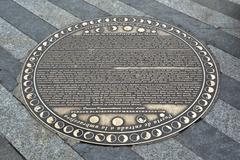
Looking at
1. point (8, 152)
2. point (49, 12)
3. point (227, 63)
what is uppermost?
point (227, 63)

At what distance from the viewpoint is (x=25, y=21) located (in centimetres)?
469

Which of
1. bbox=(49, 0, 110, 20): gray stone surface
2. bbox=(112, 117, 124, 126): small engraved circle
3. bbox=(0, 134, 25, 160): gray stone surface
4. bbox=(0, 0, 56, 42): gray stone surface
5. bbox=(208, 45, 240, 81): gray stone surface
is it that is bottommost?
bbox=(0, 134, 25, 160): gray stone surface

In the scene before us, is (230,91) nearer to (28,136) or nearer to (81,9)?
(28,136)

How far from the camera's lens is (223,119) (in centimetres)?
355

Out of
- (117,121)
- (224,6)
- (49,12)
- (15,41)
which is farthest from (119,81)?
(224,6)

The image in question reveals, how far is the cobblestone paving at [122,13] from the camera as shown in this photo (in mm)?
3328

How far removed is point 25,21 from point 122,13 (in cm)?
127

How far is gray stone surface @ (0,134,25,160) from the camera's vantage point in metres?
3.31

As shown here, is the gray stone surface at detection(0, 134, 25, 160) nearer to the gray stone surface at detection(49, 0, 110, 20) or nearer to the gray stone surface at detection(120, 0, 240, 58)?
the gray stone surface at detection(49, 0, 110, 20)

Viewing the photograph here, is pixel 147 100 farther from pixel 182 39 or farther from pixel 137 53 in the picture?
pixel 182 39

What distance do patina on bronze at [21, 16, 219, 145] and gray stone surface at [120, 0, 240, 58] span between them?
0.55 feet

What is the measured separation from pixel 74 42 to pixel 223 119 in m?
1.93

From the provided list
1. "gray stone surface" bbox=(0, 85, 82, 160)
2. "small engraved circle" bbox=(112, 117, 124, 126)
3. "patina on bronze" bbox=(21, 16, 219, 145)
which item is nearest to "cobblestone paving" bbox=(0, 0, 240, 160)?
"gray stone surface" bbox=(0, 85, 82, 160)

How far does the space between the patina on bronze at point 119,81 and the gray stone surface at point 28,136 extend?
94mm
